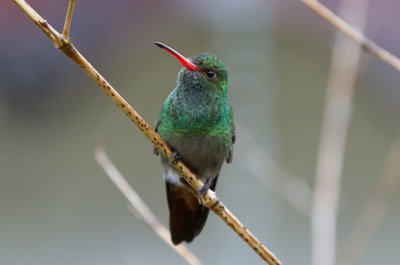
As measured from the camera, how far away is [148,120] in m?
5.34

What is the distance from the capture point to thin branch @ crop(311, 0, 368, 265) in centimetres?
232

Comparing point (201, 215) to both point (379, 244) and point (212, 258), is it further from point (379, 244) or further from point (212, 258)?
point (379, 244)

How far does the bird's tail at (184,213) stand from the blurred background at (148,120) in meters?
1.33

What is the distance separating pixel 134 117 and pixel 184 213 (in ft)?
4.22

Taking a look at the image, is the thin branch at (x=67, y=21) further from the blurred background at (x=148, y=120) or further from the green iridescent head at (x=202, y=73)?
the blurred background at (x=148, y=120)

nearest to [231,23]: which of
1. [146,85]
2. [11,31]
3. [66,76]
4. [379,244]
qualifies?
[146,85]

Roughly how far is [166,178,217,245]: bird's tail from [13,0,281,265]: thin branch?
0.74 m

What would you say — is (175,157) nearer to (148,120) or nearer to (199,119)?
(199,119)

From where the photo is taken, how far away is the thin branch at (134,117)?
149 cm

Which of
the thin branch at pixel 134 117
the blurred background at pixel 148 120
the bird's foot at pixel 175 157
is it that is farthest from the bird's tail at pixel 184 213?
the blurred background at pixel 148 120

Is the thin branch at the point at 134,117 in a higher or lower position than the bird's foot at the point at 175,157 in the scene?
lower

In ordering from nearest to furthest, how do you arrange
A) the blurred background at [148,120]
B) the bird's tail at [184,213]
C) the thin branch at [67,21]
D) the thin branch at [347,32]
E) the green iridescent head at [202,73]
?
the thin branch at [67,21], the thin branch at [347,32], the green iridescent head at [202,73], the bird's tail at [184,213], the blurred background at [148,120]

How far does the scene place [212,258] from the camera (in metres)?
5.47

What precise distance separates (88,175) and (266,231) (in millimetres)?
1921
